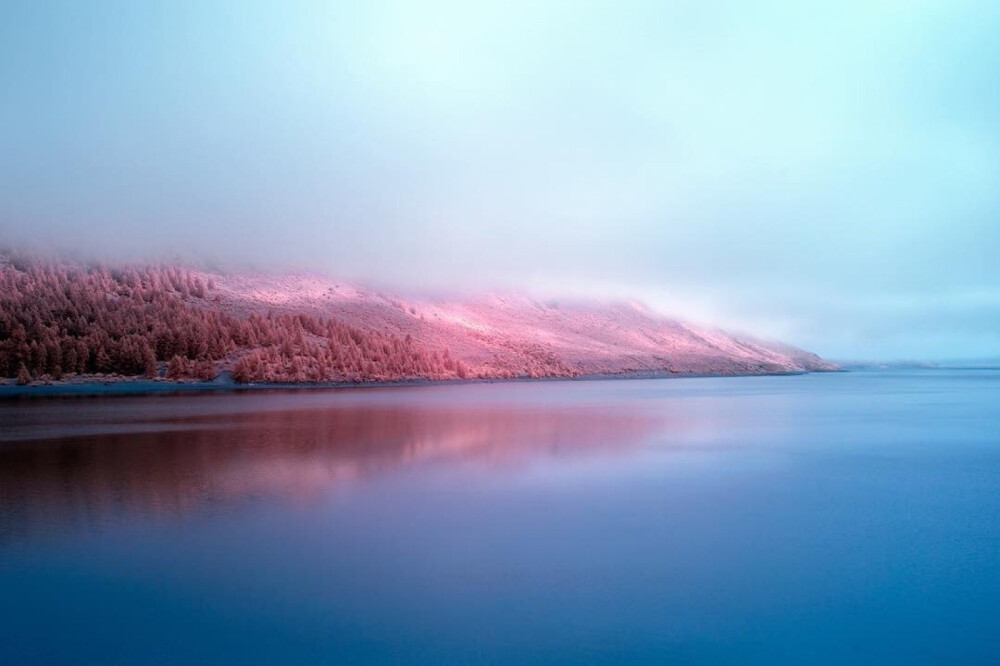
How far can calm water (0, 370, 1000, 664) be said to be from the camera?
6844 mm

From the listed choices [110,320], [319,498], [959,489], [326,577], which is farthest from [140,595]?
[110,320]

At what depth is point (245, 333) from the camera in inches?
2992

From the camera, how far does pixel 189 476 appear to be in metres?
15.6

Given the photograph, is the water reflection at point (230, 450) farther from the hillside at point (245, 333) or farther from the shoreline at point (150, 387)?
the hillside at point (245, 333)

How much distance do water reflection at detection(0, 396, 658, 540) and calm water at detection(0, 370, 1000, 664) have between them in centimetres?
14

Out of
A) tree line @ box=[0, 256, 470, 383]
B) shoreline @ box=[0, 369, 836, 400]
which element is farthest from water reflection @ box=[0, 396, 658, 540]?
tree line @ box=[0, 256, 470, 383]

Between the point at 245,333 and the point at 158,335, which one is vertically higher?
the point at 245,333

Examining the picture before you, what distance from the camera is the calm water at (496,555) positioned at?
22.5ft

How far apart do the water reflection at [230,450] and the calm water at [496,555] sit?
141 millimetres

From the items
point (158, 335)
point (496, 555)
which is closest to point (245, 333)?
point (158, 335)

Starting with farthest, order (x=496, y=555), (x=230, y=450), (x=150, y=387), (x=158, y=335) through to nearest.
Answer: (x=158, y=335) → (x=150, y=387) → (x=230, y=450) → (x=496, y=555)

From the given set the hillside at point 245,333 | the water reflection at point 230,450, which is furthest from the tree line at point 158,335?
the water reflection at point 230,450

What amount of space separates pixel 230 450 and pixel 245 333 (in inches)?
2358

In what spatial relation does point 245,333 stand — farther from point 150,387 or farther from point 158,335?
point 150,387
